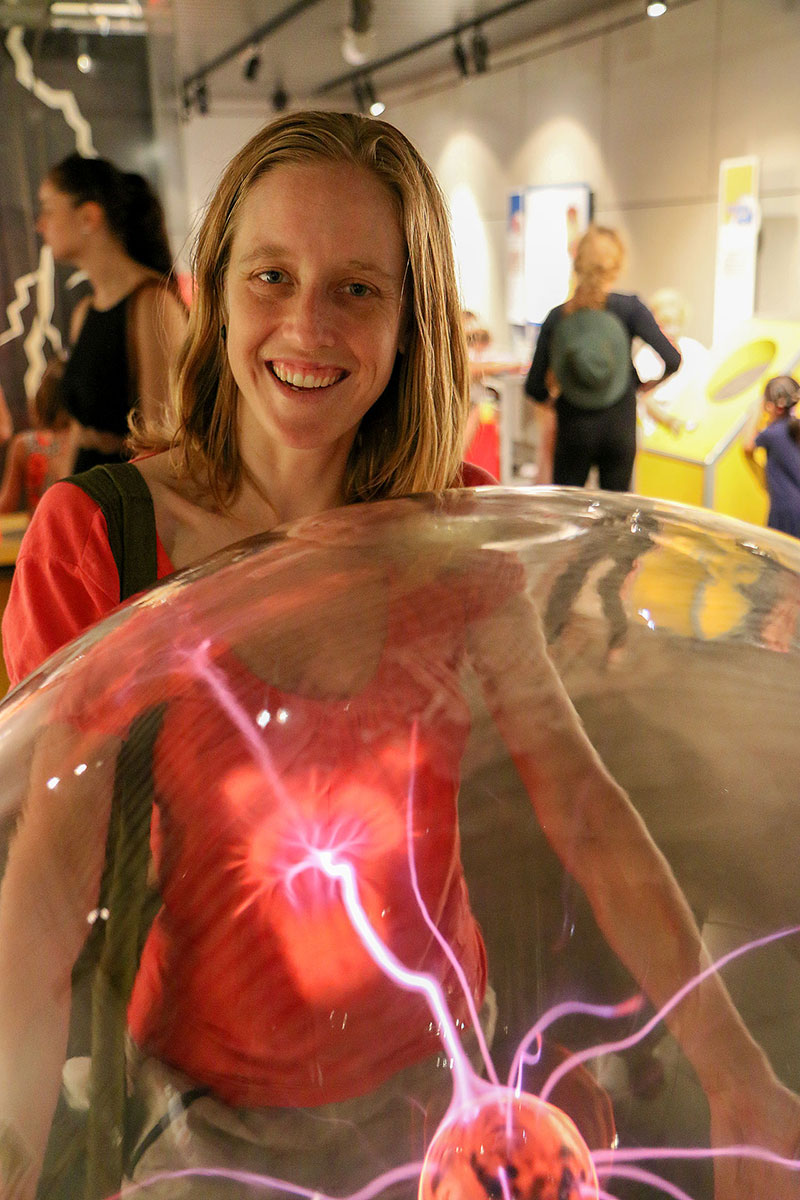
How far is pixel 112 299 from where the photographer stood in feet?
6.11

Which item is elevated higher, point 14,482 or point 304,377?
point 304,377

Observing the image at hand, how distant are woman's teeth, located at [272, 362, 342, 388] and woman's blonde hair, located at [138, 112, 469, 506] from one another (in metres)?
0.08

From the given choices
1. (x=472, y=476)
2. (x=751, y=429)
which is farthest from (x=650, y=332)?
(x=472, y=476)

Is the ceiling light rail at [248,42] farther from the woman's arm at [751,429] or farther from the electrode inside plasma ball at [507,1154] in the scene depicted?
the electrode inside plasma ball at [507,1154]

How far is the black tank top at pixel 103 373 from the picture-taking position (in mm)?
1812

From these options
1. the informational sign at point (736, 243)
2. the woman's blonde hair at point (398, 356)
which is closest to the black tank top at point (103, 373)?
the woman's blonde hair at point (398, 356)

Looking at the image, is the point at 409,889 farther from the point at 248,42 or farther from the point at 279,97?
the point at 279,97

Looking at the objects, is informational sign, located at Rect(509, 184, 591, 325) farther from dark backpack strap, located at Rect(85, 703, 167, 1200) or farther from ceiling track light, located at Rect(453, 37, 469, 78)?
dark backpack strap, located at Rect(85, 703, 167, 1200)

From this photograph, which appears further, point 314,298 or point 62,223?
point 62,223

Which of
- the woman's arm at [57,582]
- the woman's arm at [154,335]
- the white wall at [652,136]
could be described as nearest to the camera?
the woman's arm at [57,582]

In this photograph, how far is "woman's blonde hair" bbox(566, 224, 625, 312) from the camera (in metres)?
3.03

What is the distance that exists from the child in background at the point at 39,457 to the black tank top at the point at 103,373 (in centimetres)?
23

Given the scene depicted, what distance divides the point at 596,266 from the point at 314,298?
2.60 meters

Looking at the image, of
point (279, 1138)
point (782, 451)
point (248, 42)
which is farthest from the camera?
point (248, 42)
